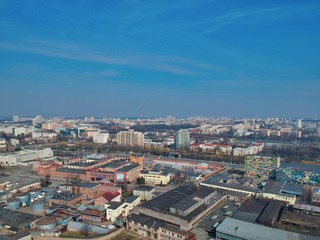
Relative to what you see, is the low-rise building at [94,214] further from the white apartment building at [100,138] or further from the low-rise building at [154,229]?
the white apartment building at [100,138]

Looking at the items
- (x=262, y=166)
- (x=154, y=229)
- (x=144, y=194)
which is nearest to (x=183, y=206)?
(x=154, y=229)

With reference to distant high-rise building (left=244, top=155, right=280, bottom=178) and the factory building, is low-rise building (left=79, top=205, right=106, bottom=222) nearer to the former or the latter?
the factory building

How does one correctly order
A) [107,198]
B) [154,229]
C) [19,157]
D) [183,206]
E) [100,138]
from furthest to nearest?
1. [100,138]
2. [19,157]
3. [107,198]
4. [183,206]
5. [154,229]

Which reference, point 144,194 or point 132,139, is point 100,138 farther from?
point 144,194

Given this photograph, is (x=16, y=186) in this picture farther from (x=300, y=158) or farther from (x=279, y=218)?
(x=300, y=158)

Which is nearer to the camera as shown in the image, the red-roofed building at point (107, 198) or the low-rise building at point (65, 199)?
the red-roofed building at point (107, 198)

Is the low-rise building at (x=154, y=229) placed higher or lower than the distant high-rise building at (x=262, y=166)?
lower

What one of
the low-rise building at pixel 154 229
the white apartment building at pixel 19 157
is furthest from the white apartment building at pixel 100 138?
the low-rise building at pixel 154 229
